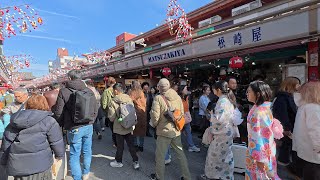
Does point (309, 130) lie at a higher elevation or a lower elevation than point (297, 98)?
lower

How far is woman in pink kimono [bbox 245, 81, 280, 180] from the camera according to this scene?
2.32 metres

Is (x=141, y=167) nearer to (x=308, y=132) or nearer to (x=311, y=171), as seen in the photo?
(x=311, y=171)

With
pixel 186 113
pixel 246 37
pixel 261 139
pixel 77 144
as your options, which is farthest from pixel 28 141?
pixel 246 37

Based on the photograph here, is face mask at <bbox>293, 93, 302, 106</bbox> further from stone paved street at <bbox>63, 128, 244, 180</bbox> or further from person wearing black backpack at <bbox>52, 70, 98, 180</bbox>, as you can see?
person wearing black backpack at <bbox>52, 70, 98, 180</bbox>

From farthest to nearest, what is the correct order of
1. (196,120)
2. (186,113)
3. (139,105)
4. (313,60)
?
1. (196,120)
2. (186,113)
3. (139,105)
4. (313,60)

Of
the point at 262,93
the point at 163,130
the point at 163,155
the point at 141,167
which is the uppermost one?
the point at 262,93

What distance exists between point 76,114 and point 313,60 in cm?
499

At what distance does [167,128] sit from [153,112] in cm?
34

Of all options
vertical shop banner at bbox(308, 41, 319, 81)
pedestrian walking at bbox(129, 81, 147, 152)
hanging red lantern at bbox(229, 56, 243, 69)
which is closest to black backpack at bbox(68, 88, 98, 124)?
pedestrian walking at bbox(129, 81, 147, 152)

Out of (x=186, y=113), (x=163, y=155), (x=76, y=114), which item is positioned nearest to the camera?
(x=76, y=114)

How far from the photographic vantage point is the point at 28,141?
2.27m

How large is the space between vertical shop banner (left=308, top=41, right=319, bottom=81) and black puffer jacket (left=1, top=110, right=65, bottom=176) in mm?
5172

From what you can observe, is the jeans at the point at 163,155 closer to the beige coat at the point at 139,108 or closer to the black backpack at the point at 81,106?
the black backpack at the point at 81,106

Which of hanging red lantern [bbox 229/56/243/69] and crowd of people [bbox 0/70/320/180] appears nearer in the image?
crowd of people [bbox 0/70/320/180]
